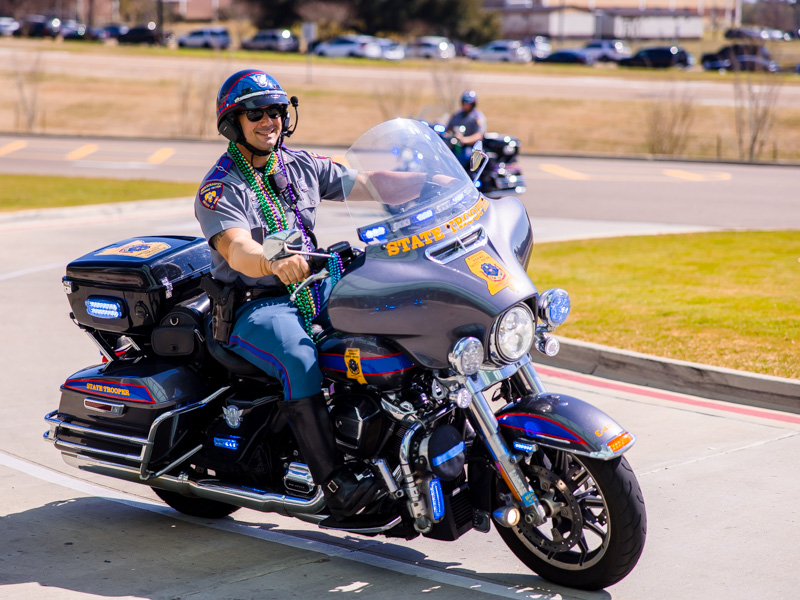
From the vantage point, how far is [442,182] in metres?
4.11

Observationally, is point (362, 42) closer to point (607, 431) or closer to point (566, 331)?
point (566, 331)

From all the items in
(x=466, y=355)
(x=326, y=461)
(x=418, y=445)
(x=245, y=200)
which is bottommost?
(x=326, y=461)

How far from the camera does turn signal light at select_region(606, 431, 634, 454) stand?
382 cm

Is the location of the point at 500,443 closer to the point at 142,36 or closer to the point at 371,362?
the point at 371,362

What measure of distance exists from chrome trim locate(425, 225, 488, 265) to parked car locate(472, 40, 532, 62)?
192 ft

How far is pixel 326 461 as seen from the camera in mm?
4109

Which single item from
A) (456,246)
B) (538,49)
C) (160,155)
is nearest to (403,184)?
(456,246)

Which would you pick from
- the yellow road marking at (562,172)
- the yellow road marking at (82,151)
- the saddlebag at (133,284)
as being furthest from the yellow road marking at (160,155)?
the saddlebag at (133,284)

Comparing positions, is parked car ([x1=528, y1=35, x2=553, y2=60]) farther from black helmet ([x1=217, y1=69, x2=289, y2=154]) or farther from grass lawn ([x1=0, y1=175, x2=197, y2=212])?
black helmet ([x1=217, y1=69, x2=289, y2=154])

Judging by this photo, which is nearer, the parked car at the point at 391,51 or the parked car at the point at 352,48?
the parked car at the point at 391,51

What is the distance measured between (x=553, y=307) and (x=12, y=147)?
85.8ft

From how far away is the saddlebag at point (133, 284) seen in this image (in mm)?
4824

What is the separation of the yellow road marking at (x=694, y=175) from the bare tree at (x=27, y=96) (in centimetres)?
1988

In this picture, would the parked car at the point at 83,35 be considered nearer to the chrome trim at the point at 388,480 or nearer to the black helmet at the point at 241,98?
the black helmet at the point at 241,98
